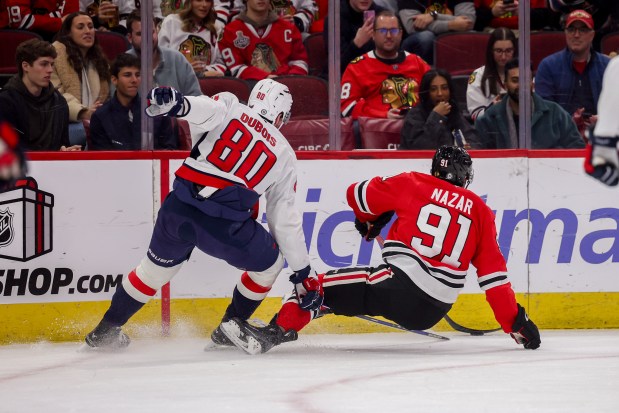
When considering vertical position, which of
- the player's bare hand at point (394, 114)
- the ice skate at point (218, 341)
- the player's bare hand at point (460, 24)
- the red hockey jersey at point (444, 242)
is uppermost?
the player's bare hand at point (460, 24)

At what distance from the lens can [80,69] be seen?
5.61 m

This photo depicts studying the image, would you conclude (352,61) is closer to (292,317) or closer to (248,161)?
(248,161)

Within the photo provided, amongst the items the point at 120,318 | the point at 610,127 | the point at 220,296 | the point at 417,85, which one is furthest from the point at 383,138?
the point at 610,127

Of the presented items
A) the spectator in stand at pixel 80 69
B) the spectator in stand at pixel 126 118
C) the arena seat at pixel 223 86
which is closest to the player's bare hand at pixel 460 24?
the arena seat at pixel 223 86

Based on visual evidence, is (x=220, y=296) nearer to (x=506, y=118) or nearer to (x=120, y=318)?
(x=120, y=318)

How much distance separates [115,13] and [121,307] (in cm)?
146

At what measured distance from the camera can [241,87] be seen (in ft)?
18.5

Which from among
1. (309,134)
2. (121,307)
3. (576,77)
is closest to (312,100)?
(309,134)

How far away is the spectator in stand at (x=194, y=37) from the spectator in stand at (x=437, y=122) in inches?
38.8

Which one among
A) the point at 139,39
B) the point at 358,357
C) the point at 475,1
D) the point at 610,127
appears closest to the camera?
the point at 610,127

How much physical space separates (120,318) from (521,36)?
2.41 m

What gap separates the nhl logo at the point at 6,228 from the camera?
5.45m

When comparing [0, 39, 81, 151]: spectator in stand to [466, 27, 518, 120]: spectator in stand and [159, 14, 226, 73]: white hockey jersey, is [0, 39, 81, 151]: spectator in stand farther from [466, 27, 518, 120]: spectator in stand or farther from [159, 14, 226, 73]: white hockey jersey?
[466, 27, 518, 120]: spectator in stand

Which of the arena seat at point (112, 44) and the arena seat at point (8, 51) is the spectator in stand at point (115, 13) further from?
the arena seat at point (8, 51)
